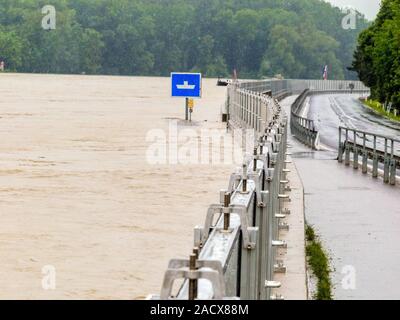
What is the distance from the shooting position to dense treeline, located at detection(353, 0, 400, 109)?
6575 cm

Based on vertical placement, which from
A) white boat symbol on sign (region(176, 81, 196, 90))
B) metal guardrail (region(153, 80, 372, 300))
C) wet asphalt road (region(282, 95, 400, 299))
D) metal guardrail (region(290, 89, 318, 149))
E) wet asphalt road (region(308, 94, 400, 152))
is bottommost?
wet asphalt road (region(308, 94, 400, 152))

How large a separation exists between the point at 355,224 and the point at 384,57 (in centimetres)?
6220

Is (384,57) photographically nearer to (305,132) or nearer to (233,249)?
(305,132)

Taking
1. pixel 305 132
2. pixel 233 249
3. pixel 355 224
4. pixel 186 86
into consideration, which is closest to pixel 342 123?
pixel 186 86

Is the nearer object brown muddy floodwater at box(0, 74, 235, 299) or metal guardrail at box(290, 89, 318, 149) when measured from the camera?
brown muddy floodwater at box(0, 74, 235, 299)

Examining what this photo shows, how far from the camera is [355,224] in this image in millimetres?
15398

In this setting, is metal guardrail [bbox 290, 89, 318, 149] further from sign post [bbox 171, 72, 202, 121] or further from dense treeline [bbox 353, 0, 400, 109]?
dense treeline [bbox 353, 0, 400, 109]

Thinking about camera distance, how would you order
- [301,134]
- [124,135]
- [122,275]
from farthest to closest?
[124,135], [301,134], [122,275]

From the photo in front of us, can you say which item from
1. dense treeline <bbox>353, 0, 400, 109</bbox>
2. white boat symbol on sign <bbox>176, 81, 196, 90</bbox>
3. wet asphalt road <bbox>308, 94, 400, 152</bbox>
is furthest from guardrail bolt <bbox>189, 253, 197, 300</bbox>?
dense treeline <bbox>353, 0, 400, 109</bbox>

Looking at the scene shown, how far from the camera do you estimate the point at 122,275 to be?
12.4 meters

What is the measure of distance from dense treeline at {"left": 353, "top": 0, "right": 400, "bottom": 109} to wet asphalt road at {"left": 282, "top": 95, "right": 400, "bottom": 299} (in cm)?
3742

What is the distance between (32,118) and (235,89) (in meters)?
15.1

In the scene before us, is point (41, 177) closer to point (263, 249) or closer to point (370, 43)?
point (263, 249)
